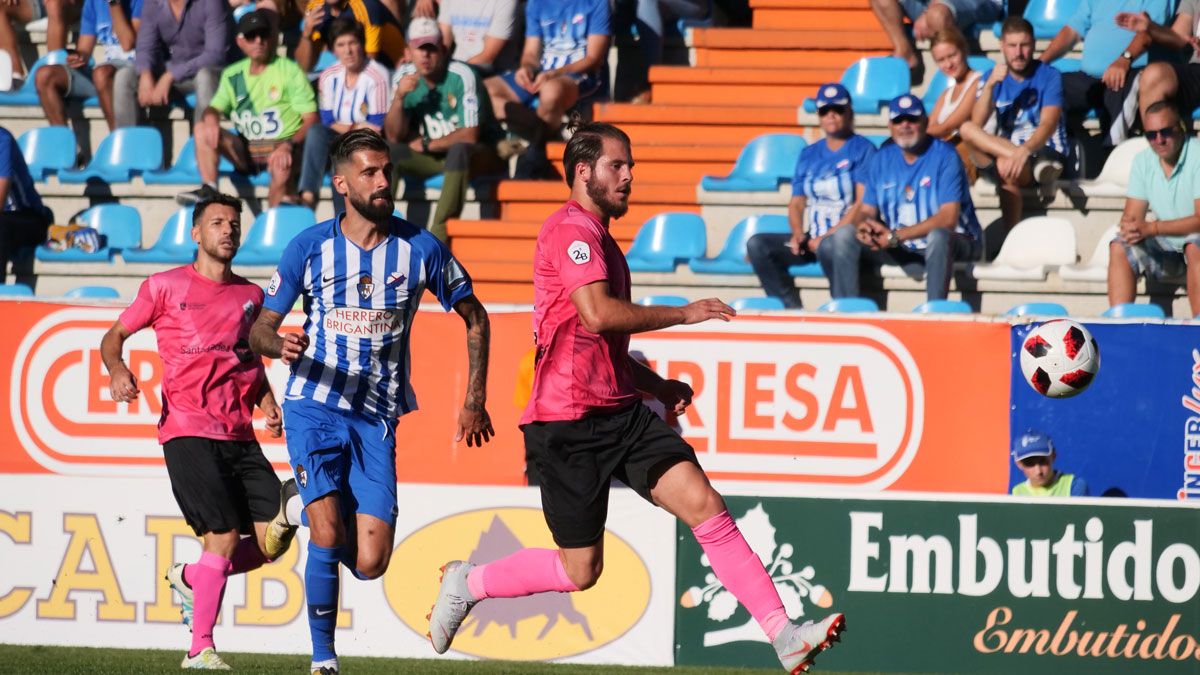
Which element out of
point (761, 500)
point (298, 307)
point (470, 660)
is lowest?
point (470, 660)

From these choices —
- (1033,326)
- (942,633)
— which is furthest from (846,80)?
(942,633)

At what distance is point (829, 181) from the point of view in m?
11.1

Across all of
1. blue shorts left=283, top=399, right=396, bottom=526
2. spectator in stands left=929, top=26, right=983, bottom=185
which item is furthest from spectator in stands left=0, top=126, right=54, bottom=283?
spectator in stands left=929, top=26, right=983, bottom=185

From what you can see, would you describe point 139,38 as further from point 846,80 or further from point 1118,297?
point 1118,297

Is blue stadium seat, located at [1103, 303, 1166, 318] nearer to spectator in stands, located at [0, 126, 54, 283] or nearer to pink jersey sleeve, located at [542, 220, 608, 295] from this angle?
pink jersey sleeve, located at [542, 220, 608, 295]

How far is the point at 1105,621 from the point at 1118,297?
2.95 metres

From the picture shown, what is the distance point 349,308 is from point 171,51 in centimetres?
801

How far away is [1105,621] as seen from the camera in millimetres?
7887

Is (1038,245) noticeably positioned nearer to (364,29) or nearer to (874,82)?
(874,82)

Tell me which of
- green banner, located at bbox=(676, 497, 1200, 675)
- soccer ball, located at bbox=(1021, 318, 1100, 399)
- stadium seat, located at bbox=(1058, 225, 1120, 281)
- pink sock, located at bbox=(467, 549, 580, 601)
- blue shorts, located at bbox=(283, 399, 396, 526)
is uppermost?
stadium seat, located at bbox=(1058, 225, 1120, 281)

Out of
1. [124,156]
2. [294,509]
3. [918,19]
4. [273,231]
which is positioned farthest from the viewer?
[124,156]

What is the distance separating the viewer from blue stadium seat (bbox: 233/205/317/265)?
1194 centimetres

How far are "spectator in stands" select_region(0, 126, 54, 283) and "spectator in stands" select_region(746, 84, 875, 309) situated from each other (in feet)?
18.3

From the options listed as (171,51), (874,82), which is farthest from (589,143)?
(171,51)
